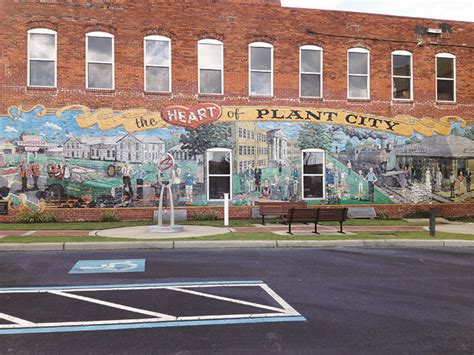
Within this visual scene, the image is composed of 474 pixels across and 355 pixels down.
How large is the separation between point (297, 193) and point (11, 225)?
1083 centimetres

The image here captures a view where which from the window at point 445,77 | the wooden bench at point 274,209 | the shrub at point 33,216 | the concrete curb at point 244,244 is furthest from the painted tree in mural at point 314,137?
the shrub at point 33,216

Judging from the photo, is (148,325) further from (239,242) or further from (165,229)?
(165,229)

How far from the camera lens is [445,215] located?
819 inches

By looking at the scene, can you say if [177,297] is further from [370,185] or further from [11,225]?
[370,185]

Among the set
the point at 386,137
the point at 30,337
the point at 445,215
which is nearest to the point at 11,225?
the point at 30,337

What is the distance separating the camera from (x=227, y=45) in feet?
62.2

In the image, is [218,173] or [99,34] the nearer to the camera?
[99,34]

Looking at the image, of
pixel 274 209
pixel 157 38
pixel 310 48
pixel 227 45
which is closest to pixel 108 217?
pixel 274 209

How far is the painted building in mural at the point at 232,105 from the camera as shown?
17516mm

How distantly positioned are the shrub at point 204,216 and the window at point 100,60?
583 cm

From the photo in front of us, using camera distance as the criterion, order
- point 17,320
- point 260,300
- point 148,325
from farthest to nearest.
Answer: point 260,300 < point 17,320 < point 148,325

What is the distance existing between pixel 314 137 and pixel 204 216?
224 inches

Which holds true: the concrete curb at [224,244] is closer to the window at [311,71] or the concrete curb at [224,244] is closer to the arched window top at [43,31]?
the window at [311,71]

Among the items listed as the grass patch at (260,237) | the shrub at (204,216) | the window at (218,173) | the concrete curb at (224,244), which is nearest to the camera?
the concrete curb at (224,244)
